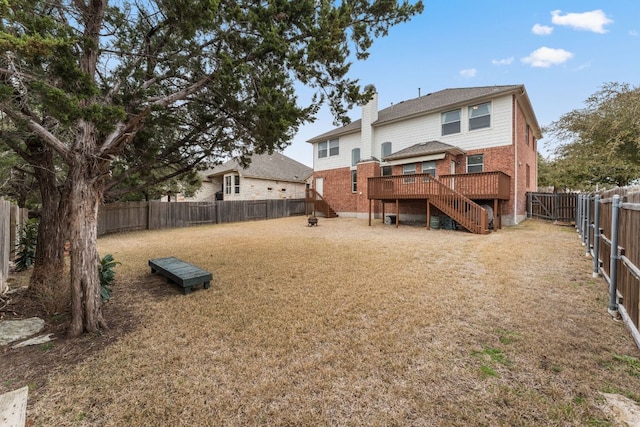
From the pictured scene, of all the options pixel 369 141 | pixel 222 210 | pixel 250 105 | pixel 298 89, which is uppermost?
pixel 369 141

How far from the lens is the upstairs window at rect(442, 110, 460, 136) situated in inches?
582

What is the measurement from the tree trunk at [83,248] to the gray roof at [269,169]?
65.4 ft

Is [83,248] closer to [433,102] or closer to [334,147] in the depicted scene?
[433,102]

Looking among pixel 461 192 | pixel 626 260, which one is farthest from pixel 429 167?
pixel 626 260

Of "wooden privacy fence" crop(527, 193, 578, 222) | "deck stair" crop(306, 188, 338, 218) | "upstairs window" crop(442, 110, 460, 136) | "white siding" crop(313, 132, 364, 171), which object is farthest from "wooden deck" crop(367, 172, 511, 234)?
"deck stair" crop(306, 188, 338, 218)

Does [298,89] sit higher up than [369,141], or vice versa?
[369,141]

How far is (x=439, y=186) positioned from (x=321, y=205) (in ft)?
31.8

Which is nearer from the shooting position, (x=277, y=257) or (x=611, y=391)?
(x=611, y=391)

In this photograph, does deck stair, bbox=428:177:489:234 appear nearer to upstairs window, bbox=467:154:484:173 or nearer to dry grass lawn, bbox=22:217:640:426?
upstairs window, bbox=467:154:484:173

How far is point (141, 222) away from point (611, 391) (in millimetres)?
18025

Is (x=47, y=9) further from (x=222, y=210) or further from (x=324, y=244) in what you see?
(x=222, y=210)

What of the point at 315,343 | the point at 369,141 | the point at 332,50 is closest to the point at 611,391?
the point at 315,343

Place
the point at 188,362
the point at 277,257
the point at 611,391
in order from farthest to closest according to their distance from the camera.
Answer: the point at 277,257 → the point at 188,362 → the point at 611,391

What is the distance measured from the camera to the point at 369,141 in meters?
18.1
